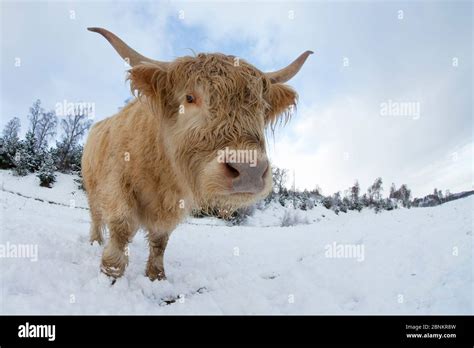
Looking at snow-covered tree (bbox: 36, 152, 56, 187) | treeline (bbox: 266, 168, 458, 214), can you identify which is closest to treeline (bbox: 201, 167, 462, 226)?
treeline (bbox: 266, 168, 458, 214)

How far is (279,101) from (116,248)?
8.64 feet

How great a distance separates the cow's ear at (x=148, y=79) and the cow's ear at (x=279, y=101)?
1.20 m

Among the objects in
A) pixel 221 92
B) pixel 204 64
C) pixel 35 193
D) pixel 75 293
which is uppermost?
pixel 35 193

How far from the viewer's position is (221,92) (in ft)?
10.6

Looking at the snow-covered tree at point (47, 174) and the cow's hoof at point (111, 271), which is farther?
the snow-covered tree at point (47, 174)

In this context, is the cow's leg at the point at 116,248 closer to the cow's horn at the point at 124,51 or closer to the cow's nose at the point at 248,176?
the cow's horn at the point at 124,51

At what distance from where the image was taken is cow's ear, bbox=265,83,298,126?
407 cm

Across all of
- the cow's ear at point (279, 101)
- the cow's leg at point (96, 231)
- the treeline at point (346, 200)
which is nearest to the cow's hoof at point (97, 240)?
the cow's leg at point (96, 231)

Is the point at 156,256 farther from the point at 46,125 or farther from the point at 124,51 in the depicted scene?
the point at 46,125

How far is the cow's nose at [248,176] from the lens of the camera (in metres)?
2.72

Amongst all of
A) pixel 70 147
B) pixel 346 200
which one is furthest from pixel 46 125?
pixel 346 200

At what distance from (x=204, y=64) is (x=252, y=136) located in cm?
99
